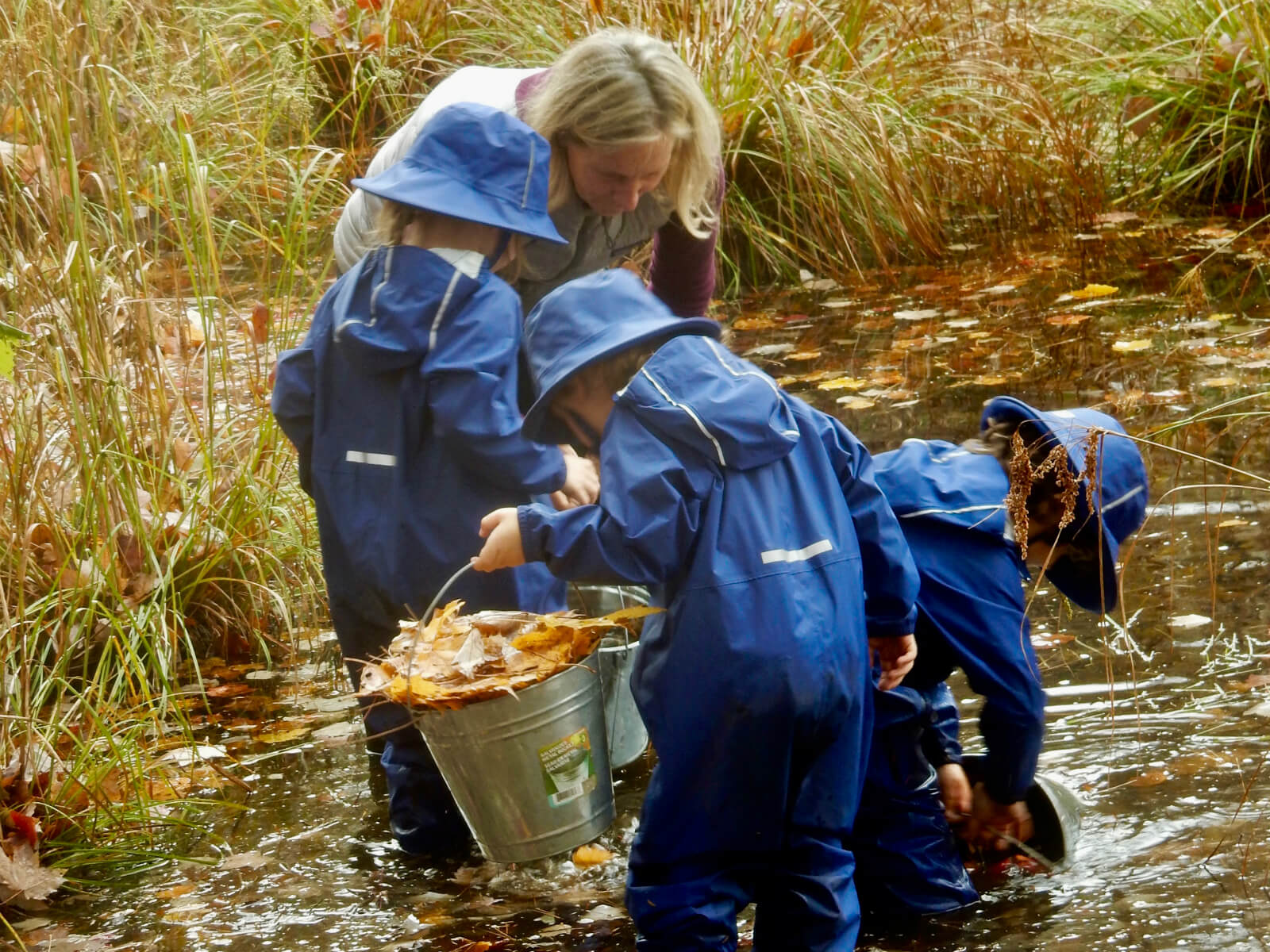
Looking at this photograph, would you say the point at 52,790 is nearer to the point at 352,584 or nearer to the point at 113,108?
the point at 352,584

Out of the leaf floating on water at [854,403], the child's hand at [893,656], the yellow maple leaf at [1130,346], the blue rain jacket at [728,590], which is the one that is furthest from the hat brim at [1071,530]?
the yellow maple leaf at [1130,346]

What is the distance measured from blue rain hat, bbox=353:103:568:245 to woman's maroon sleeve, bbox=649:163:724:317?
1.11 meters

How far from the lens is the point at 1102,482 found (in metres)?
2.50

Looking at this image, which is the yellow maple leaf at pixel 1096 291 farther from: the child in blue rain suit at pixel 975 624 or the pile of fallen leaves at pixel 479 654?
the pile of fallen leaves at pixel 479 654

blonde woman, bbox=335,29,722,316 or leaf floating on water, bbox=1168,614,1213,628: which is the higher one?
blonde woman, bbox=335,29,722,316

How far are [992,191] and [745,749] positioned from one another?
5.58 m

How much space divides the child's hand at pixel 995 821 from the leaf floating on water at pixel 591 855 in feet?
Result: 2.29

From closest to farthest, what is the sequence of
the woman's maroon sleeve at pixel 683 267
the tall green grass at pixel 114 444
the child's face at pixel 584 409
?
1. the child's face at pixel 584 409
2. the tall green grass at pixel 114 444
3. the woman's maroon sleeve at pixel 683 267

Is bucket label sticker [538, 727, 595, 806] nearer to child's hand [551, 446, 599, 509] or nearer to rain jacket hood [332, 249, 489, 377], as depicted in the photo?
child's hand [551, 446, 599, 509]

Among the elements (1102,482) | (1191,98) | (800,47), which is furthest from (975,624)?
(1191,98)

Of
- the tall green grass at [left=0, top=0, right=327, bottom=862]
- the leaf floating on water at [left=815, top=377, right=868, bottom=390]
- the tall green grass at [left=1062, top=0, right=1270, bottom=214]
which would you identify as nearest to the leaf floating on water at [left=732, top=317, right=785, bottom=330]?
the leaf floating on water at [left=815, top=377, right=868, bottom=390]

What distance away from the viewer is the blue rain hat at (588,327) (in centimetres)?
238

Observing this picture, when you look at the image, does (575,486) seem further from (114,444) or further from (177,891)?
(114,444)

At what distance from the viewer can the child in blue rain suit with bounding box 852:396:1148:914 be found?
2.58m
